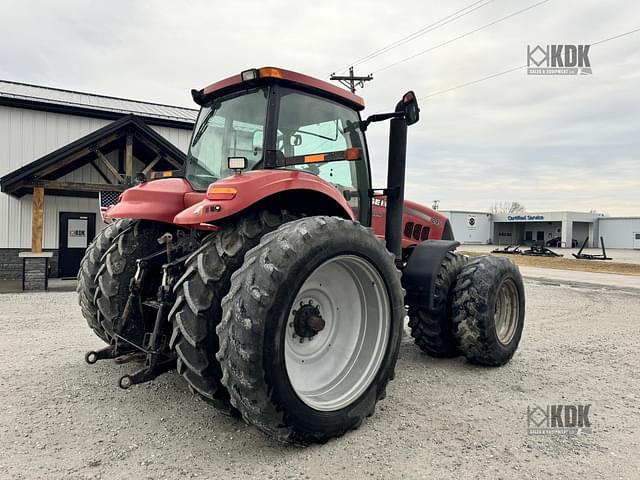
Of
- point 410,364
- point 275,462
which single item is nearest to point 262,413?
point 275,462

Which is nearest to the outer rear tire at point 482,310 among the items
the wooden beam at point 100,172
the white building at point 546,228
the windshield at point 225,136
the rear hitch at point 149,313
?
the windshield at point 225,136

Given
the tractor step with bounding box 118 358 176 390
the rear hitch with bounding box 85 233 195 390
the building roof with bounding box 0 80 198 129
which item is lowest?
the tractor step with bounding box 118 358 176 390

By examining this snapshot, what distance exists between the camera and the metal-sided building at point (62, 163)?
38.8 feet

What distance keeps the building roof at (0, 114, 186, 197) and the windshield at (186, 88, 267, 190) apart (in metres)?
6.79

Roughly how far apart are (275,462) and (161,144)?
463 inches

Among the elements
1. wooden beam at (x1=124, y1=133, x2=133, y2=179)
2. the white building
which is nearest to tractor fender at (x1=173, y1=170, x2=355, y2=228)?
wooden beam at (x1=124, y1=133, x2=133, y2=179)

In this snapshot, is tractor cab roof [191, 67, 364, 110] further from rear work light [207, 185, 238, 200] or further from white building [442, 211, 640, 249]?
white building [442, 211, 640, 249]

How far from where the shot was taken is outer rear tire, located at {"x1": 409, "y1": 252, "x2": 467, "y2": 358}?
177 inches

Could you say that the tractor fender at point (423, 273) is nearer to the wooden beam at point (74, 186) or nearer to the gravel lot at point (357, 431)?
the gravel lot at point (357, 431)

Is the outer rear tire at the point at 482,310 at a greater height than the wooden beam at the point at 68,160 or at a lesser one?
lesser

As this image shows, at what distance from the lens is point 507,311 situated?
501 centimetres

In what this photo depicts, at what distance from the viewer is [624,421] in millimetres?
3396

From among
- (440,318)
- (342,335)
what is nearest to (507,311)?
(440,318)

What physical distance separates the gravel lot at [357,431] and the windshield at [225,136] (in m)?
1.84
